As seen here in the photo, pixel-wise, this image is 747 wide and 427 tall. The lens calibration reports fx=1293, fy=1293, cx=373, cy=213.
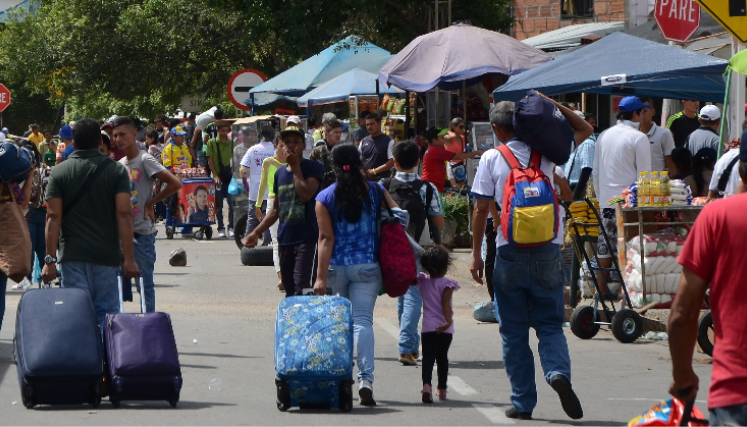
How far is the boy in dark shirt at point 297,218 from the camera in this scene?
9641mm

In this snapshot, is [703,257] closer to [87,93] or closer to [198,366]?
[198,366]

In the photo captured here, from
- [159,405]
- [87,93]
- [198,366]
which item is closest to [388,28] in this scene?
[198,366]

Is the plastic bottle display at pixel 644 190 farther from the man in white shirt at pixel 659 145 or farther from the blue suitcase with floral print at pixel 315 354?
the blue suitcase with floral print at pixel 315 354

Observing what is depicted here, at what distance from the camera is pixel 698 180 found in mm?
13203

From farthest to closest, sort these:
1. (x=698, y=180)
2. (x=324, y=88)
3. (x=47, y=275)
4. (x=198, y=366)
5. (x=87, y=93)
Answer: (x=87, y=93) → (x=324, y=88) → (x=698, y=180) → (x=198, y=366) → (x=47, y=275)

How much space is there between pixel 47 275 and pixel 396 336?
368cm

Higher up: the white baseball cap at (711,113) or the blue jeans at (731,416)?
the white baseball cap at (711,113)

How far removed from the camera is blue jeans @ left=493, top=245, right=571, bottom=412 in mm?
7387

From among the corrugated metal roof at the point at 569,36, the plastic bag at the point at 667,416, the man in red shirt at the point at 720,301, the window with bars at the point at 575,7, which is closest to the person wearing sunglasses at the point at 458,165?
the corrugated metal roof at the point at 569,36

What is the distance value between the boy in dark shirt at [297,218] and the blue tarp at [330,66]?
51.4ft

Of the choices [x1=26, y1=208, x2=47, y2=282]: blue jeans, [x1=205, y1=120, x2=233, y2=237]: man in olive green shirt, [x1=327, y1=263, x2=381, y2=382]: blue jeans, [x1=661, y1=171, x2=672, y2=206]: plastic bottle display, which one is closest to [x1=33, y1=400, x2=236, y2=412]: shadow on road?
[x1=327, y1=263, x2=381, y2=382]: blue jeans

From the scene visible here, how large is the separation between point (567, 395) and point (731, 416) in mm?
3305

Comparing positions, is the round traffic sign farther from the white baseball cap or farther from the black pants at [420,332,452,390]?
the black pants at [420,332,452,390]

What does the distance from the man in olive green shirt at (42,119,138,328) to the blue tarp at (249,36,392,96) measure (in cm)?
1681
